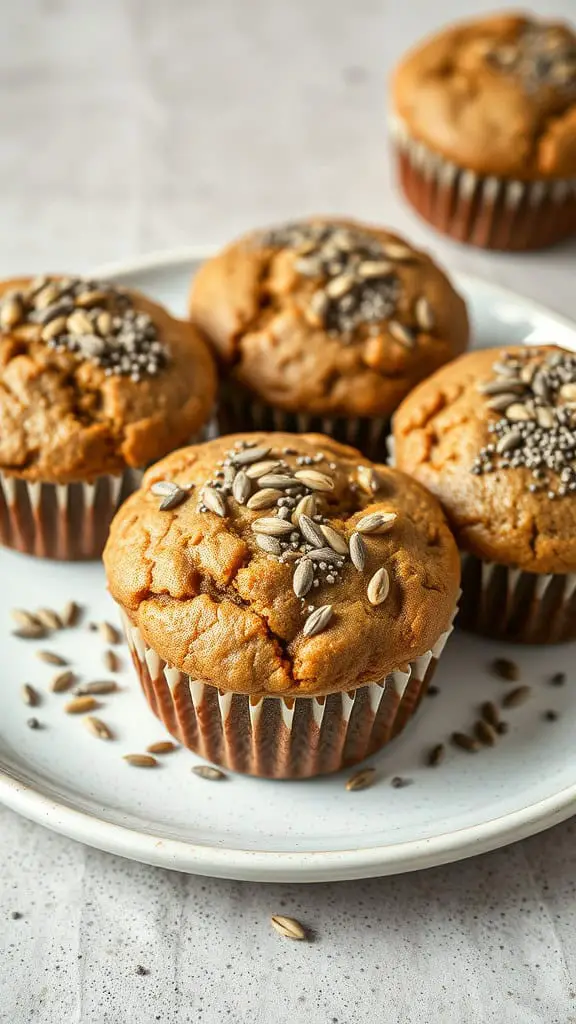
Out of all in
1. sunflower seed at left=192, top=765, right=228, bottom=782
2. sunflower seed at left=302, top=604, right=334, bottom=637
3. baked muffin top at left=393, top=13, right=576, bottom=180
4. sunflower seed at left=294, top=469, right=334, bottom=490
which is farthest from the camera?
baked muffin top at left=393, top=13, right=576, bottom=180

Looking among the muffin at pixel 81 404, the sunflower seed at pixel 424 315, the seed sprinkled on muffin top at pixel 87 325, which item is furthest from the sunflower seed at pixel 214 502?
the sunflower seed at pixel 424 315

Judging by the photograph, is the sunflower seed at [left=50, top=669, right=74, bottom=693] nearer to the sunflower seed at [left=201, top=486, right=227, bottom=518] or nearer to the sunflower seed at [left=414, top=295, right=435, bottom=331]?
the sunflower seed at [left=201, top=486, right=227, bottom=518]

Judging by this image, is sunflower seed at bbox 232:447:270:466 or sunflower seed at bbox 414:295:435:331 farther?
sunflower seed at bbox 414:295:435:331

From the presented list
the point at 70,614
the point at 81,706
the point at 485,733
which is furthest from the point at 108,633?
the point at 485,733

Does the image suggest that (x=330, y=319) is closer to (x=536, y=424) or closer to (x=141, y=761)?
(x=536, y=424)

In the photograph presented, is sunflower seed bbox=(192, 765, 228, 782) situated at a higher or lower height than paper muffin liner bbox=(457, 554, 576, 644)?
lower

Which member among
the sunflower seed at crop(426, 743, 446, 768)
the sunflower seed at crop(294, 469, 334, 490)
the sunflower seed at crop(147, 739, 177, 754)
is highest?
the sunflower seed at crop(294, 469, 334, 490)

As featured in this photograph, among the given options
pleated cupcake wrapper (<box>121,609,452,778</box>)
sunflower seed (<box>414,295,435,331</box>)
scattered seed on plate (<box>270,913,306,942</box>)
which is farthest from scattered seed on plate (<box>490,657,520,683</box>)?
sunflower seed (<box>414,295,435,331</box>)
